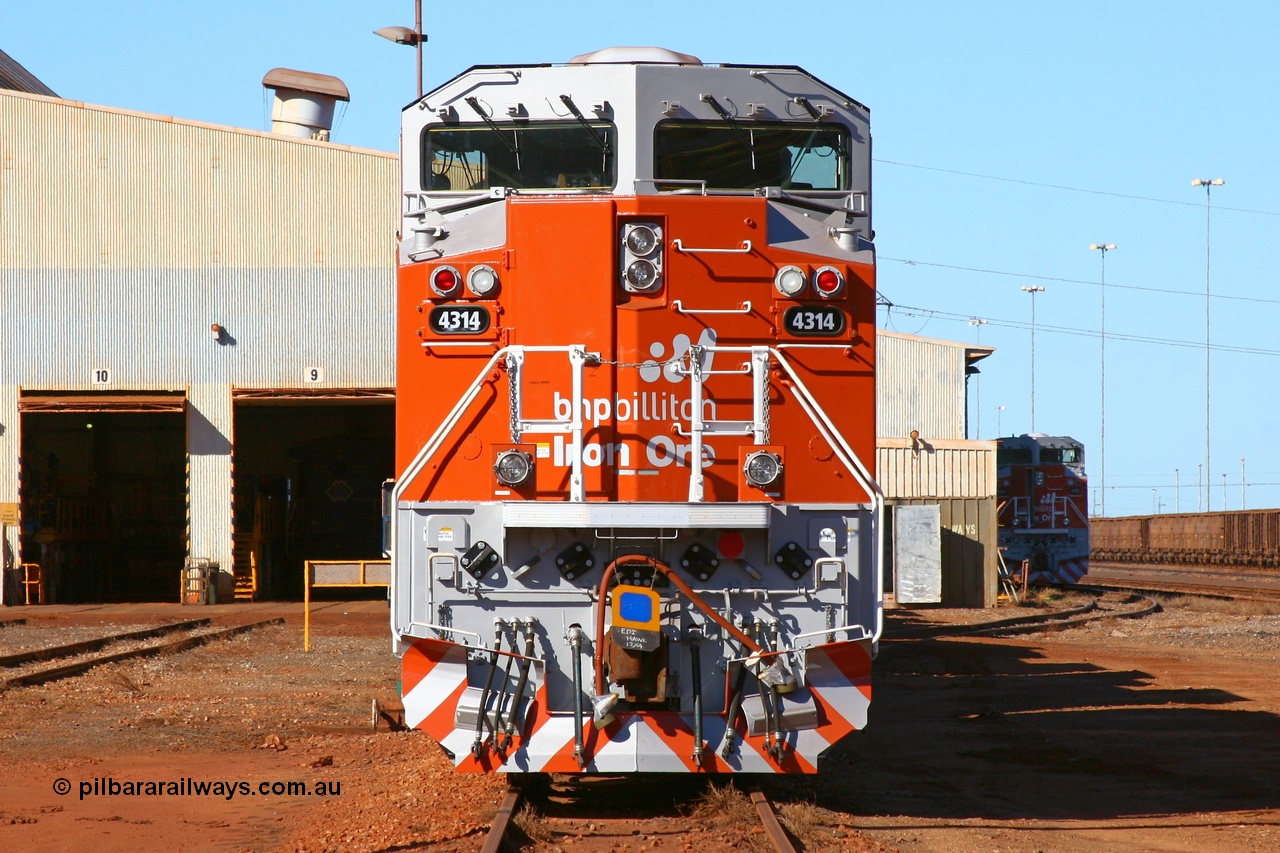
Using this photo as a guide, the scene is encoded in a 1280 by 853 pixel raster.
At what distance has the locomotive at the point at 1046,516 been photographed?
34562 millimetres

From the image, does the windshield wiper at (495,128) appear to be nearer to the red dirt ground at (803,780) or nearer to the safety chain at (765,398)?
the safety chain at (765,398)

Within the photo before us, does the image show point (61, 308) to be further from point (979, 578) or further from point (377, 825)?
point (377, 825)

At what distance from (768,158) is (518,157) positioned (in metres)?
1.57

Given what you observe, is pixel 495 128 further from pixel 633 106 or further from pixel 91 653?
pixel 91 653

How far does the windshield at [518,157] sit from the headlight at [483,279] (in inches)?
26.2

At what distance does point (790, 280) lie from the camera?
26.1 feet

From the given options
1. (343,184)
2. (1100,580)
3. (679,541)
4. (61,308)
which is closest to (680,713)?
A: (679,541)

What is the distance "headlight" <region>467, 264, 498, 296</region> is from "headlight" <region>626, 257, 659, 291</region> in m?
0.81

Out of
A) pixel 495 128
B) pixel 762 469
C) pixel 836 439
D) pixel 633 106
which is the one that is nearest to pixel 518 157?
pixel 495 128

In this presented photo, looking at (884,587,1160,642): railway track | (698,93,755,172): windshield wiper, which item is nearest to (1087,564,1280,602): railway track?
(884,587,1160,642): railway track

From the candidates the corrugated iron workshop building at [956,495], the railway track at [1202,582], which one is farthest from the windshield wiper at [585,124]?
the railway track at [1202,582]

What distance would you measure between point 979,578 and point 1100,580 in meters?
16.2

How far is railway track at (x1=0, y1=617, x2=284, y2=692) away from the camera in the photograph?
1502 cm

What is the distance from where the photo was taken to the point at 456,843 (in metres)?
7.20
